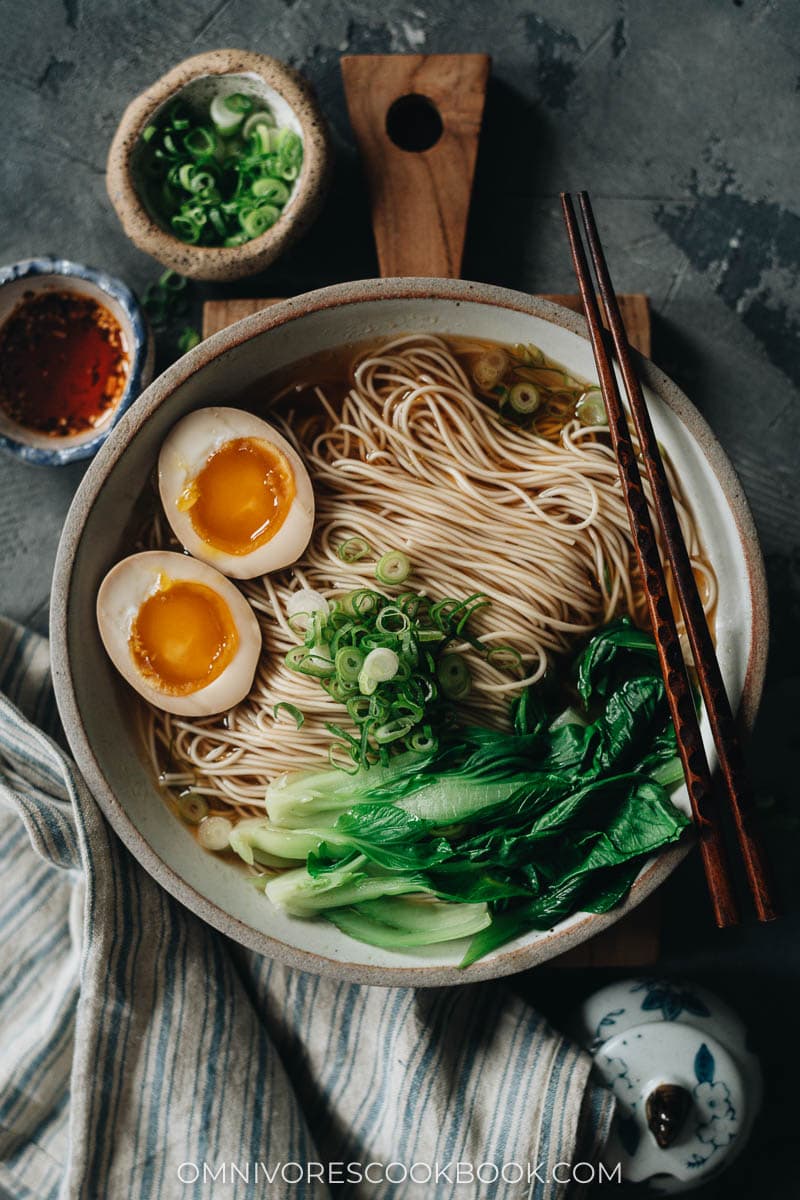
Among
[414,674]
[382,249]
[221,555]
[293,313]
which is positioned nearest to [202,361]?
[293,313]

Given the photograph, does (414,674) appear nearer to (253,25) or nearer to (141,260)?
(141,260)

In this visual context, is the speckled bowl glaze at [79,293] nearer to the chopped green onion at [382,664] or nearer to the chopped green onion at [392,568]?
the chopped green onion at [392,568]

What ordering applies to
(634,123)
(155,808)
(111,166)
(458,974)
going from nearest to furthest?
(458,974), (155,808), (111,166), (634,123)

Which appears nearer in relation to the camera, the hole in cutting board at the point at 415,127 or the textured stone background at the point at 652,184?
the hole in cutting board at the point at 415,127

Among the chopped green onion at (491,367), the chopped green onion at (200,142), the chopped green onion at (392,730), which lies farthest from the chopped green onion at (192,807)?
the chopped green onion at (200,142)

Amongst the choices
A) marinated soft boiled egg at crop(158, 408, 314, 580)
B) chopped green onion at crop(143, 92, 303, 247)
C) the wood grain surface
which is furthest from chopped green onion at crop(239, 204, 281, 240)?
marinated soft boiled egg at crop(158, 408, 314, 580)
